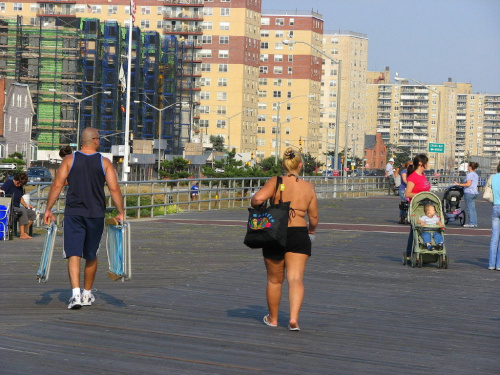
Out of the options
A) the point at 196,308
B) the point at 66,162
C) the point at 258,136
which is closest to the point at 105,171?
the point at 66,162

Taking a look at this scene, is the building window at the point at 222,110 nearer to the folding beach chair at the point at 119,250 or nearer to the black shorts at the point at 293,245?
the folding beach chair at the point at 119,250

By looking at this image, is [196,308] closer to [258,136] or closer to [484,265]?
[484,265]

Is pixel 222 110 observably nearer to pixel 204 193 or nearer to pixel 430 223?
pixel 204 193

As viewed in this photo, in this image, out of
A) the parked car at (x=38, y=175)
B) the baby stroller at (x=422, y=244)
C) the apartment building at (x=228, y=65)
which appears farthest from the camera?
the apartment building at (x=228, y=65)

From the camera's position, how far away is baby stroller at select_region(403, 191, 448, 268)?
54.6ft

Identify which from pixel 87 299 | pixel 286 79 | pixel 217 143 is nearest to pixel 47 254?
pixel 87 299

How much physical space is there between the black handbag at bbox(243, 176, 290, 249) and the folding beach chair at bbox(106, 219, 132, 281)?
2104 mm

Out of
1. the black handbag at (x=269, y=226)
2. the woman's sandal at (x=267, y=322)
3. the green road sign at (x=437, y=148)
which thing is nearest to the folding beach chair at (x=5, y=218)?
the woman's sandal at (x=267, y=322)

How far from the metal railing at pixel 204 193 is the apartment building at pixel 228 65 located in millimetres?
84812

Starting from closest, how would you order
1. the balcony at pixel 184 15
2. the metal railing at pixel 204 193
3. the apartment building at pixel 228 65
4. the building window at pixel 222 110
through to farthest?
the metal railing at pixel 204 193 → the balcony at pixel 184 15 → the apartment building at pixel 228 65 → the building window at pixel 222 110

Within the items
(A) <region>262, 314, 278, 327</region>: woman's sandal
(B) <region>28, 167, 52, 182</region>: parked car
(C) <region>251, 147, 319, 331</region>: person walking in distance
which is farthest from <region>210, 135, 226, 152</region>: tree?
(C) <region>251, 147, 319, 331</region>: person walking in distance

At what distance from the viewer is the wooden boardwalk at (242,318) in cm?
804

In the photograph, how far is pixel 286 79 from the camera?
172375 millimetres

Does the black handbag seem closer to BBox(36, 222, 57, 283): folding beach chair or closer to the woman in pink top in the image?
BBox(36, 222, 57, 283): folding beach chair
